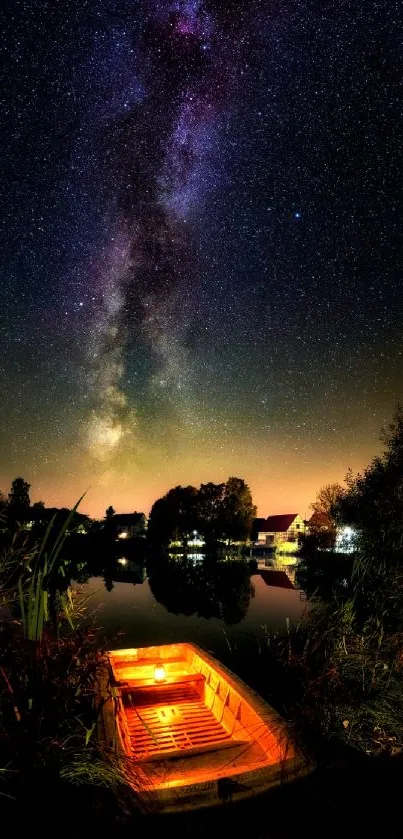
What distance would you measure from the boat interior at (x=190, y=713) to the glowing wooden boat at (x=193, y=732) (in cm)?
1

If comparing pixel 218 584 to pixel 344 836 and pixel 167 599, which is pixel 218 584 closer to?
pixel 167 599

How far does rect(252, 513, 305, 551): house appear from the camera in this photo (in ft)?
310

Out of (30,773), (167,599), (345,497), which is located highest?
(345,497)

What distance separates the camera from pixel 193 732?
Result: 811 cm

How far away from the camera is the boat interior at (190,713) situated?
20.6 ft

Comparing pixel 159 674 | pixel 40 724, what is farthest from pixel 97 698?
pixel 40 724

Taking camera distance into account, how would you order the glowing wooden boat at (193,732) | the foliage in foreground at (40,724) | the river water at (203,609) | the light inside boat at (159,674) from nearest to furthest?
1. the foliage in foreground at (40,724)
2. the glowing wooden boat at (193,732)
3. the light inside boat at (159,674)
4. the river water at (203,609)

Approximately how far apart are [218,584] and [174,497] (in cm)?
3739

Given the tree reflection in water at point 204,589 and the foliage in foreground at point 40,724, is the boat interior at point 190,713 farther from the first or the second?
the tree reflection in water at point 204,589

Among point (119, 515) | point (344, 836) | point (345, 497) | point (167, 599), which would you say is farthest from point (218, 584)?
point (119, 515)

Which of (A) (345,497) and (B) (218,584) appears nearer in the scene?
(A) (345,497)

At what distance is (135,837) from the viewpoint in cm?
483

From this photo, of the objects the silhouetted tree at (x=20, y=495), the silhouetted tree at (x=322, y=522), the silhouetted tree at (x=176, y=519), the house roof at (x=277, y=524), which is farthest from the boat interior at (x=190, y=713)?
the house roof at (x=277, y=524)

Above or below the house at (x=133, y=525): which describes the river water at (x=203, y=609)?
below
